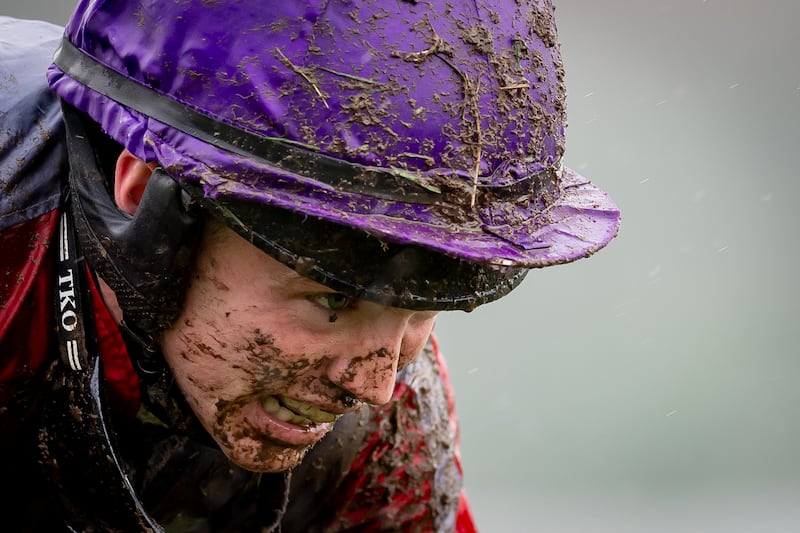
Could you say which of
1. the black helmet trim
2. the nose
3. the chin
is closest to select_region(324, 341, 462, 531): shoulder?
the chin

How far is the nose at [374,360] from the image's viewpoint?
1268 mm

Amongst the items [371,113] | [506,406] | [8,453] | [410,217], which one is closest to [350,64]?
[371,113]

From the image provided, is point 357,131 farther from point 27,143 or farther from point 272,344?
point 27,143

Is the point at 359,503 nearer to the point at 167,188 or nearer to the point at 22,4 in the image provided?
the point at 167,188

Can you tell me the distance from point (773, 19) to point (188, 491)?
3905mm

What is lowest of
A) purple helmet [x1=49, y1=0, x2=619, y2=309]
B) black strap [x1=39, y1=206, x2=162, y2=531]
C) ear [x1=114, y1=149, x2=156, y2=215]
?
black strap [x1=39, y1=206, x2=162, y2=531]

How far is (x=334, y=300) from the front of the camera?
4.06 ft

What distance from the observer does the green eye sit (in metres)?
1.23

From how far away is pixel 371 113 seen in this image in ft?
3.70

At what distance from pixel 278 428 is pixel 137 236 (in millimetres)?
303

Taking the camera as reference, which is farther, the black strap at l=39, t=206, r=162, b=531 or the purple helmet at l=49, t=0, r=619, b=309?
the black strap at l=39, t=206, r=162, b=531

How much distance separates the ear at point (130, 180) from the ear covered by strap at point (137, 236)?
0.5 inches

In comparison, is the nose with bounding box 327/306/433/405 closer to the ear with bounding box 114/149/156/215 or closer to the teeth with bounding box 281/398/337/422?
the teeth with bounding box 281/398/337/422

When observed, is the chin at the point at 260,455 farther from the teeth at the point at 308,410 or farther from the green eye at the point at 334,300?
the green eye at the point at 334,300
